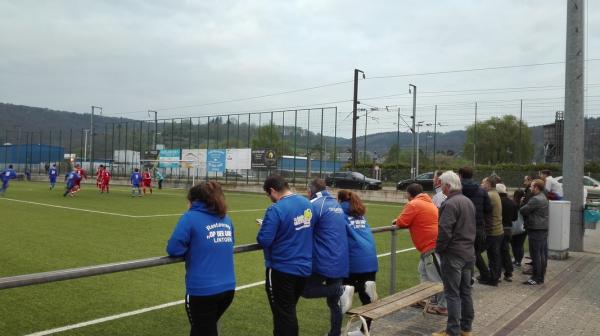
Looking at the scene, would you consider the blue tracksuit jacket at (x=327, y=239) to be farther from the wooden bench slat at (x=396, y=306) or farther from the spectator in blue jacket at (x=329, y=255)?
Answer: the wooden bench slat at (x=396, y=306)

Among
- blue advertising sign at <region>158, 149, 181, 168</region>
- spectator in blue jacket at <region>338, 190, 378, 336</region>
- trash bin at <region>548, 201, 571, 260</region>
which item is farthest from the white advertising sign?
spectator in blue jacket at <region>338, 190, 378, 336</region>

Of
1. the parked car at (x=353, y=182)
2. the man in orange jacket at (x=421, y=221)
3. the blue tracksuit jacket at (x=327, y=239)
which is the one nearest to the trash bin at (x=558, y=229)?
the man in orange jacket at (x=421, y=221)

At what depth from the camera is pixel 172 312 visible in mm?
6312

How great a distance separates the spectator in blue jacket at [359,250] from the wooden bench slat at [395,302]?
0.57 ft

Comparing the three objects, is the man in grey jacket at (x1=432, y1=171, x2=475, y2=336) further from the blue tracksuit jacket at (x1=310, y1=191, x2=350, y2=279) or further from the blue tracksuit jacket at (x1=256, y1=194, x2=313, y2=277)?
the blue tracksuit jacket at (x1=256, y1=194, x2=313, y2=277)

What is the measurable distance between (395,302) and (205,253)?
7.90ft

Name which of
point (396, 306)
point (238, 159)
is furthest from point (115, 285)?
point (238, 159)

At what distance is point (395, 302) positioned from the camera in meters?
5.13

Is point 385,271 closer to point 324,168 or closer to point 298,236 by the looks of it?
point 298,236

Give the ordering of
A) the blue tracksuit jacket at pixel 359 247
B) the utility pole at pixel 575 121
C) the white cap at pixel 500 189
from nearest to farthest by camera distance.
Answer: the blue tracksuit jacket at pixel 359 247 → the white cap at pixel 500 189 → the utility pole at pixel 575 121

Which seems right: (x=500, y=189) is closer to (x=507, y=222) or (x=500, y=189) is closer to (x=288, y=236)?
(x=507, y=222)

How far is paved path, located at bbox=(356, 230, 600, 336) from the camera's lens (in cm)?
581

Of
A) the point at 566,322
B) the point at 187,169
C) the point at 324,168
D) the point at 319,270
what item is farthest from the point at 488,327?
the point at 187,169

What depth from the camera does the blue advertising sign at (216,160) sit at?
41156mm
